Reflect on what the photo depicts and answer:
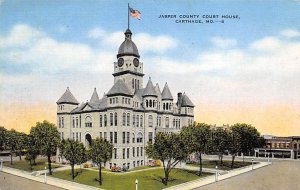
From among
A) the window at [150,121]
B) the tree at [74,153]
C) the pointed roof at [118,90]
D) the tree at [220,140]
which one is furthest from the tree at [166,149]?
the tree at [220,140]

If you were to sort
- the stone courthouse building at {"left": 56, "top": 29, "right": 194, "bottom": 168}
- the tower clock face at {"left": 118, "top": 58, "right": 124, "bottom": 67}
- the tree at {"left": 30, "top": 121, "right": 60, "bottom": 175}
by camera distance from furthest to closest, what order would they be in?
1. the tower clock face at {"left": 118, "top": 58, "right": 124, "bottom": 67}
2. the stone courthouse building at {"left": 56, "top": 29, "right": 194, "bottom": 168}
3. the tree at {"left": 30, "top": 121, "right": 60, "bottom": 175}

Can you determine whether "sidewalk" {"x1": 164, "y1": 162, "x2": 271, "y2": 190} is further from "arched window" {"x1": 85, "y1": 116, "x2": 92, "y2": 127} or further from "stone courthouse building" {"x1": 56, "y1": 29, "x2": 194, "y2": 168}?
"arched window" {"x1": 85, "y1": 116, "x2": 92, "y2": 127}

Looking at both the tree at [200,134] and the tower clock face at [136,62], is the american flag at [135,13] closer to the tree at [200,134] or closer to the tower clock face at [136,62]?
the tower clock face at [136,62]

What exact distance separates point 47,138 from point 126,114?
285 inches

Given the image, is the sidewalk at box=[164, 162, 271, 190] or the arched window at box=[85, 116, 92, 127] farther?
the arched window at box=[85, 116, 92, 127]

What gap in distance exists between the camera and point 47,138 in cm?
2644

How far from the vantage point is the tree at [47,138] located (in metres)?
24.9

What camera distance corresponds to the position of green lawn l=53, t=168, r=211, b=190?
65.8 feet

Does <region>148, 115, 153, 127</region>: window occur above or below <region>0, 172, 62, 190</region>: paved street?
above

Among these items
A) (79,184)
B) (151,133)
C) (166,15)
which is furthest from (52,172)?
(166,15)

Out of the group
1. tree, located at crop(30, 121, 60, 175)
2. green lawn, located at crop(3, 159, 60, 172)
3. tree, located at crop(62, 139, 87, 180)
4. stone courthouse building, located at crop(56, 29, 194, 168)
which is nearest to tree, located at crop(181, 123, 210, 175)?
stone courthouse building, located at crop(56, 29, 194, 168)

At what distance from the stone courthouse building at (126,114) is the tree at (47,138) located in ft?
9.46

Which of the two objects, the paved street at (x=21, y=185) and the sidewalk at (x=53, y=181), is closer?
the paved street at (x=21, y=185)

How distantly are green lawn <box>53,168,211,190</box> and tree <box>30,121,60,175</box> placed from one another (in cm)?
224
